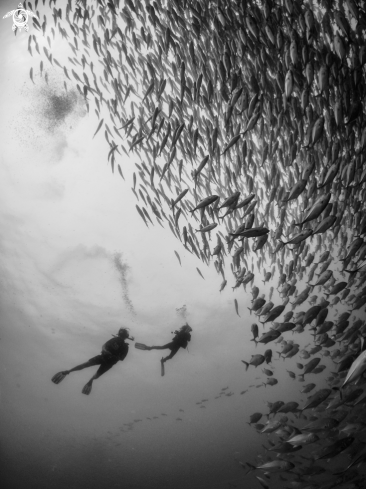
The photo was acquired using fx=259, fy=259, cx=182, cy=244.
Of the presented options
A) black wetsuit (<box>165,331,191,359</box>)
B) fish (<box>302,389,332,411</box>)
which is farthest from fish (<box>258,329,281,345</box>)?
black wetsuit (<box>165,331,191,359</box>)

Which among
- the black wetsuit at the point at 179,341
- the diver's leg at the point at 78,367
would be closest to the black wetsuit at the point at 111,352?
the diver's leg at the point at 78,367

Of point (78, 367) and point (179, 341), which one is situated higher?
point (179, 341)

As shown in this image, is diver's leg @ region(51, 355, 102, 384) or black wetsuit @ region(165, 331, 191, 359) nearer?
diver's leg @ region(51, 355, 102, 384)

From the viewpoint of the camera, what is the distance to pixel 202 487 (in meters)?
37.4

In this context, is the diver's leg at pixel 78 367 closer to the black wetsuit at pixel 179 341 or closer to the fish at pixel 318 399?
the black wetsuit at pixel 179 341

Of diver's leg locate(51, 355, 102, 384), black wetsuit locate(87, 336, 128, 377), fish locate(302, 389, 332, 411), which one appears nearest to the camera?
fish locate(302, 389, 332, 411)

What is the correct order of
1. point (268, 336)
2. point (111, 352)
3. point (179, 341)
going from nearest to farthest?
point (268, 336) < point (111, 352) < point (179, 341)

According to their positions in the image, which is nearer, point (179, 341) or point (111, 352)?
point (111, 352)

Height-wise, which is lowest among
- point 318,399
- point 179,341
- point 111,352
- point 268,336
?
point 318,399

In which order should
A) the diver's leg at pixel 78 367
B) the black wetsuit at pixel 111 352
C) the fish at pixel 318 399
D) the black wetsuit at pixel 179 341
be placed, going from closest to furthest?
the fish at pixel 318 399 < the diver's leg at pixel 78 367 < the black wetsuit at pixel 111 352 < the black wetsuit at pixel 179 341

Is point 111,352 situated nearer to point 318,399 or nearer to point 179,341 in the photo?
point 179,341

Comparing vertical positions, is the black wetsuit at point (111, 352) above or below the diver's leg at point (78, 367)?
above

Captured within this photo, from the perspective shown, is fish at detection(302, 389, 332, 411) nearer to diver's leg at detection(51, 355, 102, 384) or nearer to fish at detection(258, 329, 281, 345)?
fish at detection(258, 329, 281, 345)

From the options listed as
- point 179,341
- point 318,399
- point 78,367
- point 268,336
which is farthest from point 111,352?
point 318,399
